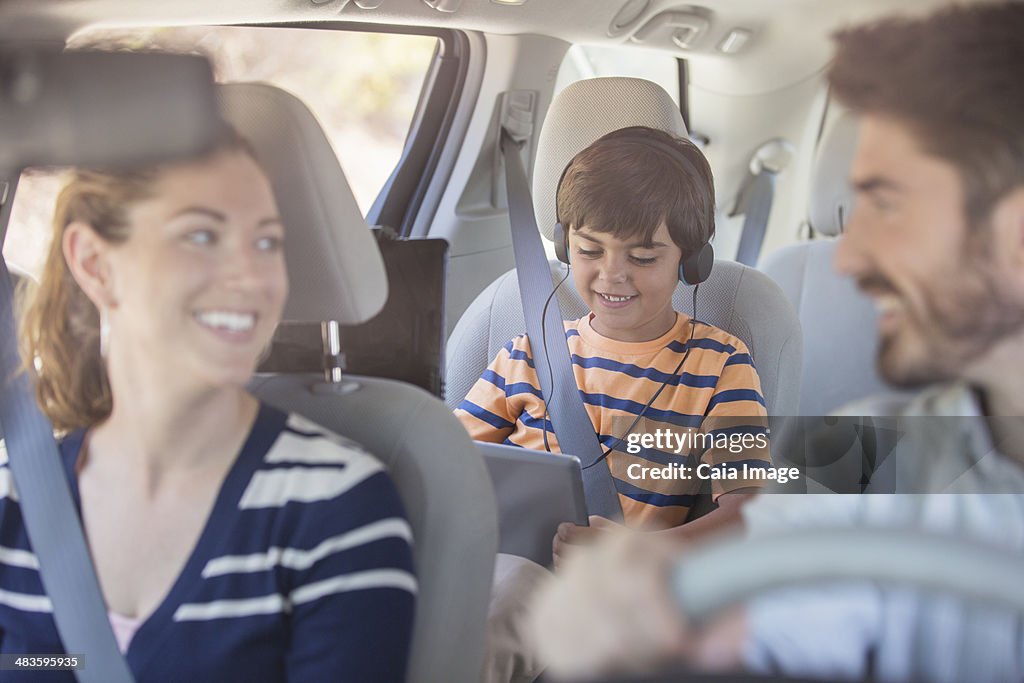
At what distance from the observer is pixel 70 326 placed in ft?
4.10

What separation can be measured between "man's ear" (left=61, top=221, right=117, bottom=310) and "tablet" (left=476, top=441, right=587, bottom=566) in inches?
19.0

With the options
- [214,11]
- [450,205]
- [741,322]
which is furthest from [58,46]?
[741,322]

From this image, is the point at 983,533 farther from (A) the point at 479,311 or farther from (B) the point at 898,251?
(A) the point at 479,311

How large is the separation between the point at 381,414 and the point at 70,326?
39cm

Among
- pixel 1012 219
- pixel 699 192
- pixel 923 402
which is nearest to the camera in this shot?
pixel 1012 219

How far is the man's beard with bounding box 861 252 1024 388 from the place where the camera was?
1070mm

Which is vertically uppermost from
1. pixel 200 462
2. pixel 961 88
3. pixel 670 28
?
pixel 670 28

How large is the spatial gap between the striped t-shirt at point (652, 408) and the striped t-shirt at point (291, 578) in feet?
0.60

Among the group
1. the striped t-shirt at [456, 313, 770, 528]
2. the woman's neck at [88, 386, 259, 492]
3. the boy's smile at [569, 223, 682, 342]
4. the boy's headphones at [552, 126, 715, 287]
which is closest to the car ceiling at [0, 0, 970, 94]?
the boy's headphones at [552, 126, 715, 287]

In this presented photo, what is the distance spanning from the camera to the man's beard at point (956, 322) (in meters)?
1.07

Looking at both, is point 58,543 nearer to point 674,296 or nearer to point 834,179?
point 674,296

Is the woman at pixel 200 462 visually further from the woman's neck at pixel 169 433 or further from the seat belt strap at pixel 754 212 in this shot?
the seat belt strap at pixel 754 212

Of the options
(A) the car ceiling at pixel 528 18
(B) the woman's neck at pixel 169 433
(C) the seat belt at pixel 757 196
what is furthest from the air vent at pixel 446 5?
(B) the woman's neck at pixel 169 433

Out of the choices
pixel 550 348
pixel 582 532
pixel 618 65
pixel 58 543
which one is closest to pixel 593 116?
pixel 618 65
